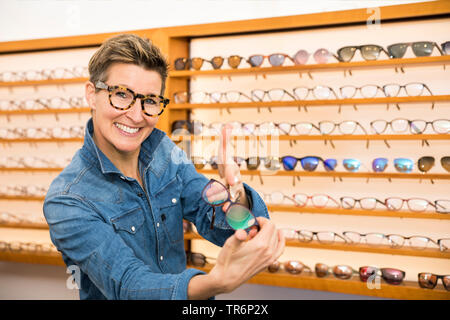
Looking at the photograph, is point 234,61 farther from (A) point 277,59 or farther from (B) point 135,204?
(B) point 135,204

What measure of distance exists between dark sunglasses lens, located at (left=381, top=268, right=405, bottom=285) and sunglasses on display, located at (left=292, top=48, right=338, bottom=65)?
1.37 metres

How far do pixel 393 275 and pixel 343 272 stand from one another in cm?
29

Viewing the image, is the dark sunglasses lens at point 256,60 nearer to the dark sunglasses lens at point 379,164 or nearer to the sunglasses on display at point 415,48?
the sunglasses on display at point 415,48

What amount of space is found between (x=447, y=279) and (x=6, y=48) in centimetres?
366

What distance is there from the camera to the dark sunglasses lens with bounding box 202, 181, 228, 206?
0.78 meters

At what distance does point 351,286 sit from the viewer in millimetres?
2416

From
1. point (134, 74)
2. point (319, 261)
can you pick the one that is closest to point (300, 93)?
point (319, 261)

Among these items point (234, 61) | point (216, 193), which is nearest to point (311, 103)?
point (234, 61)

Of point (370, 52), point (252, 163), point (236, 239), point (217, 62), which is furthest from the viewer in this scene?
point (217, 62)

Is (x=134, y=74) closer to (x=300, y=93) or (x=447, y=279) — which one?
(x=300, y=93)

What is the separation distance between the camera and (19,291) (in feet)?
11.4

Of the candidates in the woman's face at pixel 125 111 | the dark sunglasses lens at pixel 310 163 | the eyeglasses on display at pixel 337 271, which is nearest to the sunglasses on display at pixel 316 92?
the dark sunglasses lens at pixel 310 163

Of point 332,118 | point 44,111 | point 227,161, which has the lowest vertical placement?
point 227,161

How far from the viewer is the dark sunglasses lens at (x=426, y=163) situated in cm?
239
